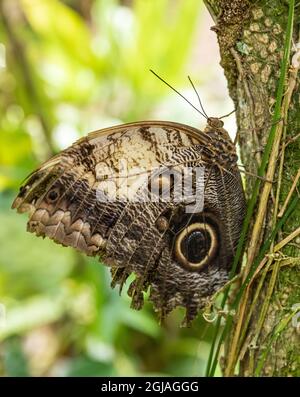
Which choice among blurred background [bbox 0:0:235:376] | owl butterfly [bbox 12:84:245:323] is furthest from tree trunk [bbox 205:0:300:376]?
blurred background [bbox 0:0:235:376]

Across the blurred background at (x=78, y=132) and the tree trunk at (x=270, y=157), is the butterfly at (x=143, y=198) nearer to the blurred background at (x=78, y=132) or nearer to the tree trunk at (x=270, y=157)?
the tree trunk at (x=270, y=157)

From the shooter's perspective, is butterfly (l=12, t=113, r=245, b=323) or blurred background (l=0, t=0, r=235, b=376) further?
blurred background (l=0, t=0, r=235, b=376)

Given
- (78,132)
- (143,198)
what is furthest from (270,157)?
(78,132)

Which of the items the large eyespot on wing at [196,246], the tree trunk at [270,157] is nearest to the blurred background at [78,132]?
the large eyespot on wing at [196,246]

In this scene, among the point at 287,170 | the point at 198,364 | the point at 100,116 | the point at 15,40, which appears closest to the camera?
the point at 287,170

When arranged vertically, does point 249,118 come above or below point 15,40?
below

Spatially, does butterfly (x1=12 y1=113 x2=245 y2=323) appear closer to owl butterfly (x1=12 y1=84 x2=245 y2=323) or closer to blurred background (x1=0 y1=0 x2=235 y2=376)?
owl butterfly (x1=12 y1=84 x2=245 y2=323)

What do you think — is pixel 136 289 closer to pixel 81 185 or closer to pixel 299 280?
pixel 81 185

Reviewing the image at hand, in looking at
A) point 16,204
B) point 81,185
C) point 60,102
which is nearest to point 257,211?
point 81,185
